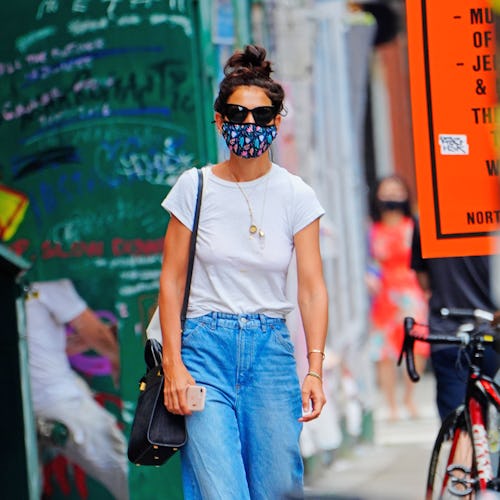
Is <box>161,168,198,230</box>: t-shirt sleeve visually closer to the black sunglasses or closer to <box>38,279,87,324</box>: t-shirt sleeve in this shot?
the black sunglasses

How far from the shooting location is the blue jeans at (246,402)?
191 inches

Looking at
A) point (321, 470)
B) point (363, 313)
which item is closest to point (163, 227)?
point (321, 470)

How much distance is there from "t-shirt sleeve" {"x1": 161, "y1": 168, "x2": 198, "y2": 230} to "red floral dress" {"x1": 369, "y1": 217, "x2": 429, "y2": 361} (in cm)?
879

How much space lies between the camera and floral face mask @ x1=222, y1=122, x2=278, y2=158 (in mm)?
4969

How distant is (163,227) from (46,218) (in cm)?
55

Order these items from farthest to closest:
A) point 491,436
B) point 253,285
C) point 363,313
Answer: point 363,313 < point 491,436 < point 253,285

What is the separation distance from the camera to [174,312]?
4938 mm

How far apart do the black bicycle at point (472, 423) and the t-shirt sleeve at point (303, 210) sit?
1231mm

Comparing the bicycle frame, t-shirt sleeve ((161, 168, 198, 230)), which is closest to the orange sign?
t-shirt sleeve ((161, 168, 198, 230))

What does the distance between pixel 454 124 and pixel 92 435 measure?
280 centimetres

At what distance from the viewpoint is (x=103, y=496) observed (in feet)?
23.8

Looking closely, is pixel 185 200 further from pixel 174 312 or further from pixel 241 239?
pixel 174 312

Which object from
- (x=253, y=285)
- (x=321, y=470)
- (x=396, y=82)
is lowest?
(x=321, y=470)

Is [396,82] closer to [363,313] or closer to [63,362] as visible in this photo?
[363,313]
